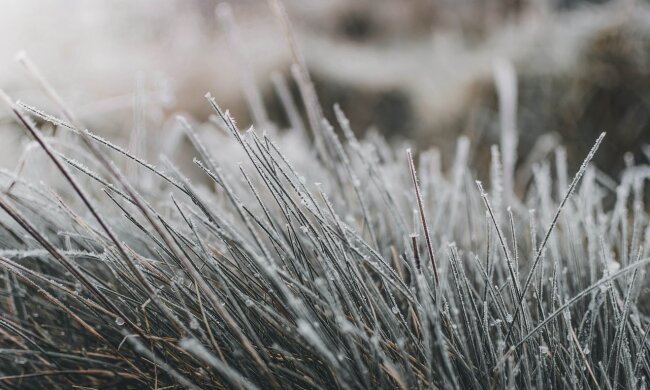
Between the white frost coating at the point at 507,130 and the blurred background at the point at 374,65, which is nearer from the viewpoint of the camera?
the white frost coating at the point at 507,130

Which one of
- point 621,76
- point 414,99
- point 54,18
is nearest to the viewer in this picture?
point 621,76

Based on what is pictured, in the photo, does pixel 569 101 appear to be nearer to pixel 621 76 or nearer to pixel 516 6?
pixel 621 76

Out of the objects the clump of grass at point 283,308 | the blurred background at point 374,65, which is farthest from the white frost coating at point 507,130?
the clump of grass at point 283,308

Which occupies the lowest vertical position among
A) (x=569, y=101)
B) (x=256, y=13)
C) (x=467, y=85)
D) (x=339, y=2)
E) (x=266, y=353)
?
(x=266, y=353)

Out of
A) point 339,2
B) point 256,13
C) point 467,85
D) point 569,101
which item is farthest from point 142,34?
point 569,101

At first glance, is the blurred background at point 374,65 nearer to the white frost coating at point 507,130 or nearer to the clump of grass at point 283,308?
the white frost coating at point 507,130

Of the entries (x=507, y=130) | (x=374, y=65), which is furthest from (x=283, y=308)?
(x=374, y=65)

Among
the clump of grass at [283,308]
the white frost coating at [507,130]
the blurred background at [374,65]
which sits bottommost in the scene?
the clump of grass at [283,308]

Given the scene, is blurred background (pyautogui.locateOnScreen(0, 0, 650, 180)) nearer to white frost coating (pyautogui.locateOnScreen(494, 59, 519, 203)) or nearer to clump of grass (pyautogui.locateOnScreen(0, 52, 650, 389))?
white frost coating (pyautogui.locateOnScreen(494, 59, 519, 203))

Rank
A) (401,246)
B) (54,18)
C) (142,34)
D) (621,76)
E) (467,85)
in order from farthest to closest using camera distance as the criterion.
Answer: (142,34)
(54,18)
(467,85)
(621,76)
(401,246)
